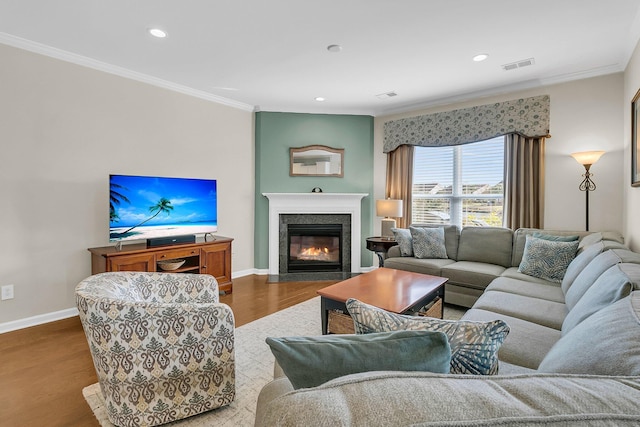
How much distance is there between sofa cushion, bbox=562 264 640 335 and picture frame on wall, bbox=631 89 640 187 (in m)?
1.62

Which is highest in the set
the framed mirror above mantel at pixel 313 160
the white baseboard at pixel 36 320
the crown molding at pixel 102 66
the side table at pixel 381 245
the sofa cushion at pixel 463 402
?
the crown molding at pixel 102 66

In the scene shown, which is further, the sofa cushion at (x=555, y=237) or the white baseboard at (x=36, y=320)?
the sofa cushion at (x=555, y=237)

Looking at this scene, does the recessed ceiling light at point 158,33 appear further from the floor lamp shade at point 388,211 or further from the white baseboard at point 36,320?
the floor lamp shade at point 388,211

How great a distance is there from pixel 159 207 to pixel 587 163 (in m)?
4.77

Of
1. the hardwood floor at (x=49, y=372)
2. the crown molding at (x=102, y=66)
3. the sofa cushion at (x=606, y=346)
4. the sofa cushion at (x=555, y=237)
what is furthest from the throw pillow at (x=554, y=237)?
the crown molding at (x=102, y=66)

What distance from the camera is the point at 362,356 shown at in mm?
736

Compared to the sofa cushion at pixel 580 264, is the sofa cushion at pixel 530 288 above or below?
below

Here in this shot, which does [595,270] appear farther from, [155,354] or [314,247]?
[314,247]

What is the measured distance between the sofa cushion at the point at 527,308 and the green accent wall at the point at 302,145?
2.85 metres

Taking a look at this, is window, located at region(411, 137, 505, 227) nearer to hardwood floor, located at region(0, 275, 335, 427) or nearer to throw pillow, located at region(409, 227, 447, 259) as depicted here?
throw pillow, located at region(409, 227, 447, 259)

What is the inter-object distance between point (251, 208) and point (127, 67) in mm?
2398

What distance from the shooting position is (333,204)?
195 inches

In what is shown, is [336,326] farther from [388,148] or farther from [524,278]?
[388,148]

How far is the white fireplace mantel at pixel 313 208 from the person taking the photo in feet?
15.9
